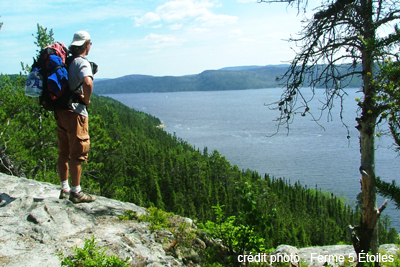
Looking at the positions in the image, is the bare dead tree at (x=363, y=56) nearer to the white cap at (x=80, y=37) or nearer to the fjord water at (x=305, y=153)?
the white cap at (x=80, y=37)

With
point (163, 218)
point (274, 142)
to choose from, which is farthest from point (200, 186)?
point (163, 218)

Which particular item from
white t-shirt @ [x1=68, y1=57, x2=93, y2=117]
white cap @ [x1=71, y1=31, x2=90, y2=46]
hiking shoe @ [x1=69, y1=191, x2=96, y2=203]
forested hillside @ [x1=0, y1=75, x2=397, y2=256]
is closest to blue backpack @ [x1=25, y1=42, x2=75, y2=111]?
white t-shirt @ [x1=68, y1=57, x2=93, y2=117]

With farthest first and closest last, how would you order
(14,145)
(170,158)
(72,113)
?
(170,158)
(14,145)
(72,113)

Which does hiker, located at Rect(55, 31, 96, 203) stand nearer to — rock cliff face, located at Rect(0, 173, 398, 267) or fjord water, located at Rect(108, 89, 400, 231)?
rock cliff face, located at Rect(0, 173, 398, 267)

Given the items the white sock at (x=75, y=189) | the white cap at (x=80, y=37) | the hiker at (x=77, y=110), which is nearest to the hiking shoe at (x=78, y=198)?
the white sock at (x=75, y=189)

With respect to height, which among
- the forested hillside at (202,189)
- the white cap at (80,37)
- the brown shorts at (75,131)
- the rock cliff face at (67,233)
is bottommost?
the forested hillside at (202,189)

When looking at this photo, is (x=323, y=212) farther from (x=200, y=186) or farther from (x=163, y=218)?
(x=163, y=218)

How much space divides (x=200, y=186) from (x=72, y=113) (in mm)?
62878

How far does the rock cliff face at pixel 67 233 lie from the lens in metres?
3.85

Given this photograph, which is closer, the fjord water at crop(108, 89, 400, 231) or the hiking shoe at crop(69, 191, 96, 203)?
the hiking shoe at crop(69, 191, 96, 203)

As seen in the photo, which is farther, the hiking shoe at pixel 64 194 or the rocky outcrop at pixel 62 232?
the hiking shoe at pixel 64 194

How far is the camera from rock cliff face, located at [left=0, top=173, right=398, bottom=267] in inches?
151

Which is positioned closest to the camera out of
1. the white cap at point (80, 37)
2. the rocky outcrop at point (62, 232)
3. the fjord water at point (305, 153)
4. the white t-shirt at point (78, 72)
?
the rocky outcrop at point (62, 232)

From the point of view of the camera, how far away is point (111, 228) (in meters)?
4.67
